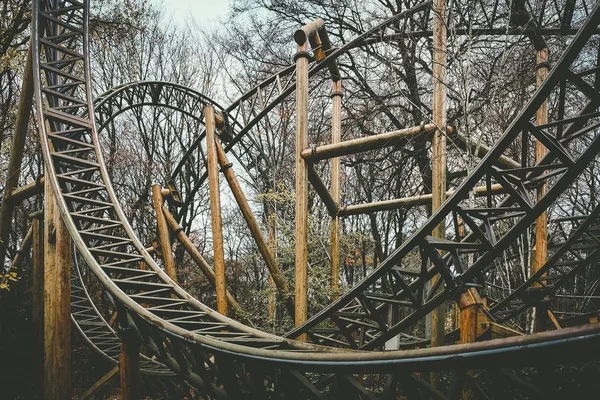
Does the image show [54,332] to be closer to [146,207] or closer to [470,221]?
[470,221]

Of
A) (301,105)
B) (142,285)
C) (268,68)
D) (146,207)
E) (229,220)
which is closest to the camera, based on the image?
(142,285)

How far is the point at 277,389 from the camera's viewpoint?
4629 millimetres

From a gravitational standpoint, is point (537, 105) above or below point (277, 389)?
above

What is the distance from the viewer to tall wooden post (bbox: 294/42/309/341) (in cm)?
650

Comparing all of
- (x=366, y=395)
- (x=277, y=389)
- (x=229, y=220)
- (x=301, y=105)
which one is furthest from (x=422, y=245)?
(x=229, y=220)

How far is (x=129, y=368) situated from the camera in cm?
598

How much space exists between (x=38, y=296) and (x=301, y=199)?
5.31 m

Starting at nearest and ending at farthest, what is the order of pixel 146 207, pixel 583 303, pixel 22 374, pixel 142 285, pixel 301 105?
1. pixel 142 285
2. pixel 301 105
3. pixel 22 374
4. pixel 583 303
5. pixel 146 207

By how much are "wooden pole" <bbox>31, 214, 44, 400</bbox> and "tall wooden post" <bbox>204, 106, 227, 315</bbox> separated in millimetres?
3358

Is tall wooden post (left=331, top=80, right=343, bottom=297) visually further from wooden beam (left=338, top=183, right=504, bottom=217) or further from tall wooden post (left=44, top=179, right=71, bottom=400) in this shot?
tall wooden post (left=44, top=179, right=71, bottom=400)

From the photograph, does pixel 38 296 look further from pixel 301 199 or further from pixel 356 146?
pixel 356 146

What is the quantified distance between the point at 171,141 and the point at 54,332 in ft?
38.7

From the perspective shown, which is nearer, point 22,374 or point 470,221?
point 470,221

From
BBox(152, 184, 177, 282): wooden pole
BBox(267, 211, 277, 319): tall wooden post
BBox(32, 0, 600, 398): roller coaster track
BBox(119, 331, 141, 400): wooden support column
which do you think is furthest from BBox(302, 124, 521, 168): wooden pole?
BBox(119, 331, 141, 400): wooden support column
